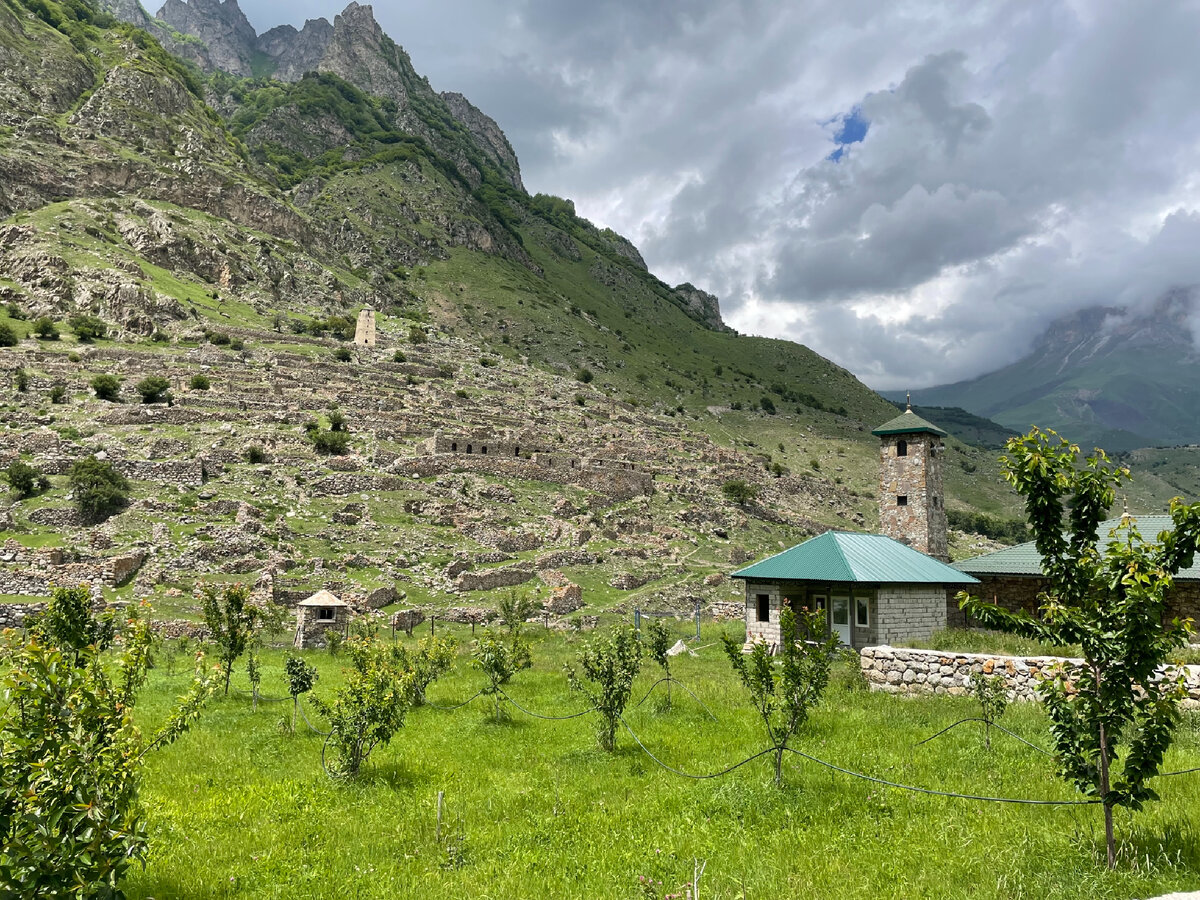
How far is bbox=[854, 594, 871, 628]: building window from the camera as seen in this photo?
72.6ft

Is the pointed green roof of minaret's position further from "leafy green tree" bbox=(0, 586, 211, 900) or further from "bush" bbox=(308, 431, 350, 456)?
"bush" bbox=(308, 431, 350, 456)

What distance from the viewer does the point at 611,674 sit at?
41.8 ft

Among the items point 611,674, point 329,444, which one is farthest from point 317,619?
point 329,444

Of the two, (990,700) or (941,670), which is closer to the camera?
(990,700)

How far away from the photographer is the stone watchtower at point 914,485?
102 ft

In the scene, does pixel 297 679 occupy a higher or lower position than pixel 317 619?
higher

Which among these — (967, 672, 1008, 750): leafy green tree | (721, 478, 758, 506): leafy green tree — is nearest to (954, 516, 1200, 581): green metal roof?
(967, 672, 1008, 750): leafy green tree

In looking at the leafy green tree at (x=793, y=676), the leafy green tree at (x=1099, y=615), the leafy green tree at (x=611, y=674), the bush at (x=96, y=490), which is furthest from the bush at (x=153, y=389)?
the leafy green tree at (x=1099, y=615)

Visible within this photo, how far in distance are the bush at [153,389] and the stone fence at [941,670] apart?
5784cm

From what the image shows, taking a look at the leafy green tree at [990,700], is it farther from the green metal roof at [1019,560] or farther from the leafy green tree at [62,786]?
the leafy green tree at [62,786]

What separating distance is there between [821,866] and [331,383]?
6666 cm

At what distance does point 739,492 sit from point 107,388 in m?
54.4

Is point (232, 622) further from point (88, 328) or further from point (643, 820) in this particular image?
point (88, 328)

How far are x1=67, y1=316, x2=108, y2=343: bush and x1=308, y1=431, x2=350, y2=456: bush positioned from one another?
35.4 meters
